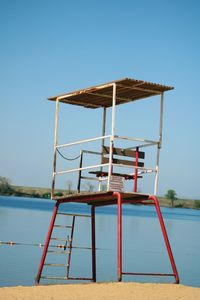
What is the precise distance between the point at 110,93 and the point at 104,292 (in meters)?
5.29

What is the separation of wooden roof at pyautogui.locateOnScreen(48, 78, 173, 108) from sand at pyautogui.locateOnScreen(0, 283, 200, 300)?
13.8 feet

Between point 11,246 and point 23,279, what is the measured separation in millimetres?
10744

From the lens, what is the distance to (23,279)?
22.3 m

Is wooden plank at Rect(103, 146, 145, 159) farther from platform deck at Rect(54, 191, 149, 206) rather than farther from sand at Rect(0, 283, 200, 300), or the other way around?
sand at Rect(0, 283, 200, 300)

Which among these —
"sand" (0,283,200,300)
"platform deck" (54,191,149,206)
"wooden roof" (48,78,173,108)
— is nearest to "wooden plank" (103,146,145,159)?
"platform deck" (54,191,149,206)

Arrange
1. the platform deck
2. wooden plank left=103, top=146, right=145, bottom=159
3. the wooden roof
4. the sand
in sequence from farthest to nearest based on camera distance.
→ 1. wooden plank left=103, top=146, right=145, bottom=159
2. the wooden roof
3. the platform deck
4. the sand

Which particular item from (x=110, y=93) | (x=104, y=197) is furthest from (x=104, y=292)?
(x=110, y=93)

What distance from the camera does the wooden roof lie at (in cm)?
1476

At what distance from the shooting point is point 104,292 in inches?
493

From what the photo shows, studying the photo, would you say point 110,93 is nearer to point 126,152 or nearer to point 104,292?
point 126,152

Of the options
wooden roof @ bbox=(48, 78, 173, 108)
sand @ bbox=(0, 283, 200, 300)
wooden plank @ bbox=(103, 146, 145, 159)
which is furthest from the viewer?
wooden plank @ bbox=(103, 146, 145, 159)

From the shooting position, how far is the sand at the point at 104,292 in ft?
40.0

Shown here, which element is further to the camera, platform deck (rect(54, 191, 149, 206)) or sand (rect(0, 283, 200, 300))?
platform deck (rect(54, 191, 149, 206))

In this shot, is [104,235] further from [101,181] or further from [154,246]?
[101,181]
